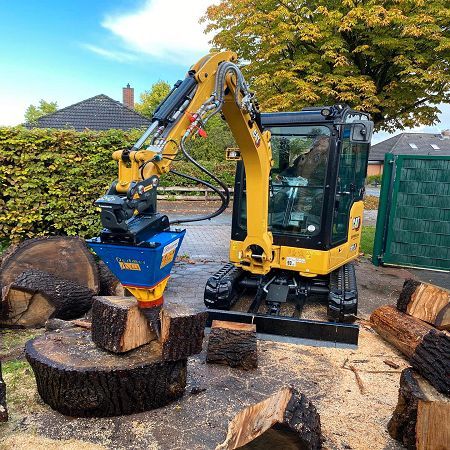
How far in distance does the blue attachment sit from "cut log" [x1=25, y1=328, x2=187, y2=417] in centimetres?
58

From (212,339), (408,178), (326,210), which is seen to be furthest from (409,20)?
(212,339)

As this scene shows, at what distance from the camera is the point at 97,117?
18422 millimetres

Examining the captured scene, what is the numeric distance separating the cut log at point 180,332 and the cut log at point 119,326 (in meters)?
0.17

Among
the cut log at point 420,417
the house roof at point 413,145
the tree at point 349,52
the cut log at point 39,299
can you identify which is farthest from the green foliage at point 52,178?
the house roof at point 413,145

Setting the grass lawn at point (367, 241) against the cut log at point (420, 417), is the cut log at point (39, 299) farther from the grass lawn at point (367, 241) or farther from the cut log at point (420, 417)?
the grass lawn at point (367, 241)

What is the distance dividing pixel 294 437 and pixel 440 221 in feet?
21.4

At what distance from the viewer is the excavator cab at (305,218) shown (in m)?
4.74

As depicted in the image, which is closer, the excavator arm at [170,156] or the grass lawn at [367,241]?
the excavator arm at [170,156]

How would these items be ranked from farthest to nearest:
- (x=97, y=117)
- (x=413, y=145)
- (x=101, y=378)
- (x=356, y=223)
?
(x=413, y=145)
(x=97, y=117)
(x=356, y=223)
(x=101, y=378)

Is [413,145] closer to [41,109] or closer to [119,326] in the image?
[41,109]

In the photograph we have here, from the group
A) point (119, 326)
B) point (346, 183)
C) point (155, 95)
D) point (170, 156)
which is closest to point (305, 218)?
point (346, 183)

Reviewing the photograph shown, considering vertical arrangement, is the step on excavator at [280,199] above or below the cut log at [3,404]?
above

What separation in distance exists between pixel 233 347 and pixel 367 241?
284 inches

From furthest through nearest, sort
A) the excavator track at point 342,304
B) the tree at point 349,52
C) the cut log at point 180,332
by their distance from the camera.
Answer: the tree at point 349,52, the excavator track at point 342,304, the cut log at point 180,332
